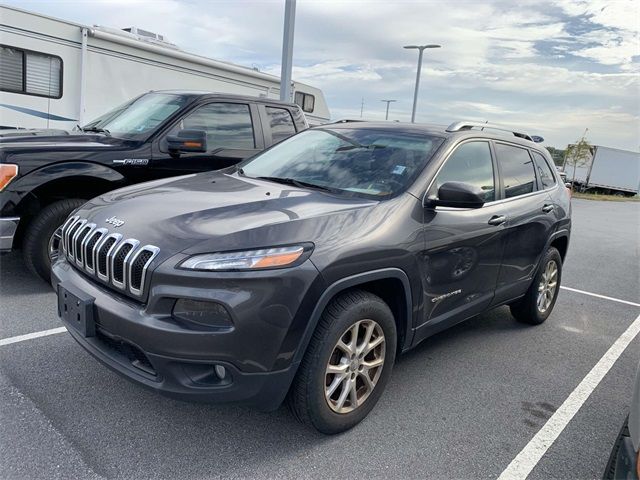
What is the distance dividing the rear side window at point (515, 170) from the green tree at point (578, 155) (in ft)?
107

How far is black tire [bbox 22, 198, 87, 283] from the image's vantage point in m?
4.77

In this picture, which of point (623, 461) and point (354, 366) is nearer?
point (623, 461)

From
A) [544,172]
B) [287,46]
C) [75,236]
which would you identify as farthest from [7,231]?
[287,46]

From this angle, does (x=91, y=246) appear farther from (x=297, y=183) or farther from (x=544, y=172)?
(x=544, y=172)

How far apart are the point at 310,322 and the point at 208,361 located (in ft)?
1.68

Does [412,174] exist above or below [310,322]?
above

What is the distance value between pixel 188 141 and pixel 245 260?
2926 mm

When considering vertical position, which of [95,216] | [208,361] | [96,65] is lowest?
[208,361]

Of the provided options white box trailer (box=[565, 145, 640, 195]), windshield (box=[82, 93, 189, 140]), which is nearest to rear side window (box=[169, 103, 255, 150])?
windshield (box=[82, 93, 189, 140])

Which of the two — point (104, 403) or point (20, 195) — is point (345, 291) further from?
point (20, 195)

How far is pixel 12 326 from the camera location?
4.02 meters

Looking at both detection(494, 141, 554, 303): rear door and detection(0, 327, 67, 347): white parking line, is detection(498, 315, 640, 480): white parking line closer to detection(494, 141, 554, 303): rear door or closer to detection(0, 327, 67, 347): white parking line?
detection(494, 141, 554, 303): rear door

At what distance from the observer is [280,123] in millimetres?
6426

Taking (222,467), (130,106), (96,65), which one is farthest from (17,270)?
(96,65)
